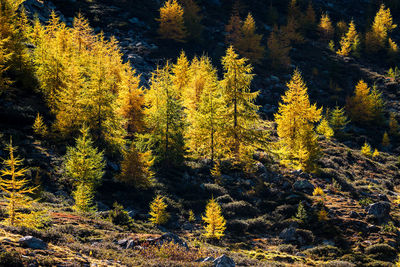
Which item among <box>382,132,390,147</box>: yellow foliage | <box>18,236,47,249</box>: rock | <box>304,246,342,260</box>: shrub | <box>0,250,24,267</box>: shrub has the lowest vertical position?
<box>382,132,390,147</box>: yellow foliage

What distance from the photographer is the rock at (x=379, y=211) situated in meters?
20.2

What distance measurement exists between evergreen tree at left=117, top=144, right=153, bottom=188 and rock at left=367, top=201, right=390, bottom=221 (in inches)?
627

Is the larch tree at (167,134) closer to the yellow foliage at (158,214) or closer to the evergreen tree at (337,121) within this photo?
the yellow foliage at (158,214)

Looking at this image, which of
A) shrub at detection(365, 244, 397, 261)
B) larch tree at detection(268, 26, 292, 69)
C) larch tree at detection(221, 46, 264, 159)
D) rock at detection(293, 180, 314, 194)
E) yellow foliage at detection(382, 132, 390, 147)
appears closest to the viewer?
shrub at detection(365, 244, 397, 261)

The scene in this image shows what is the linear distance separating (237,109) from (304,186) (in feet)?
28.0

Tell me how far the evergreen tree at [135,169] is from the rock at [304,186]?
1224cm

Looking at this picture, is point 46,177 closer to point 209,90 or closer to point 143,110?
point 143,110

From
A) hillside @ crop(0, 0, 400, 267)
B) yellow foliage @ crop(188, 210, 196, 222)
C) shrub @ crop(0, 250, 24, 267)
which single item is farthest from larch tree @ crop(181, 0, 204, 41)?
shrub @ crop(0, 250, 24, 267)

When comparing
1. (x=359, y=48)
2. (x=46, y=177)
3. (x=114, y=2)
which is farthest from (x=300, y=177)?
(x=114, y=2)

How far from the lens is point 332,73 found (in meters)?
61.0

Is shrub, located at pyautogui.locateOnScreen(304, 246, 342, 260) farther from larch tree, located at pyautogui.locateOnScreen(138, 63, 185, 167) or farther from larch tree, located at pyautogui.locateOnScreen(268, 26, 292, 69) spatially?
larch tree, located at pyautogui.locateOnScreen(268, 26, 292, 69)

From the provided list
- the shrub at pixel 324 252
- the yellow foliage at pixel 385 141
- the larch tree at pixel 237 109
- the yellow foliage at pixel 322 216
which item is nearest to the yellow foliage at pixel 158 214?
the shrub at pixel 324 252

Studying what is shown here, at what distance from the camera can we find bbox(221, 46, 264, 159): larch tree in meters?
25.4

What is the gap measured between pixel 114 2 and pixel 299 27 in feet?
151
